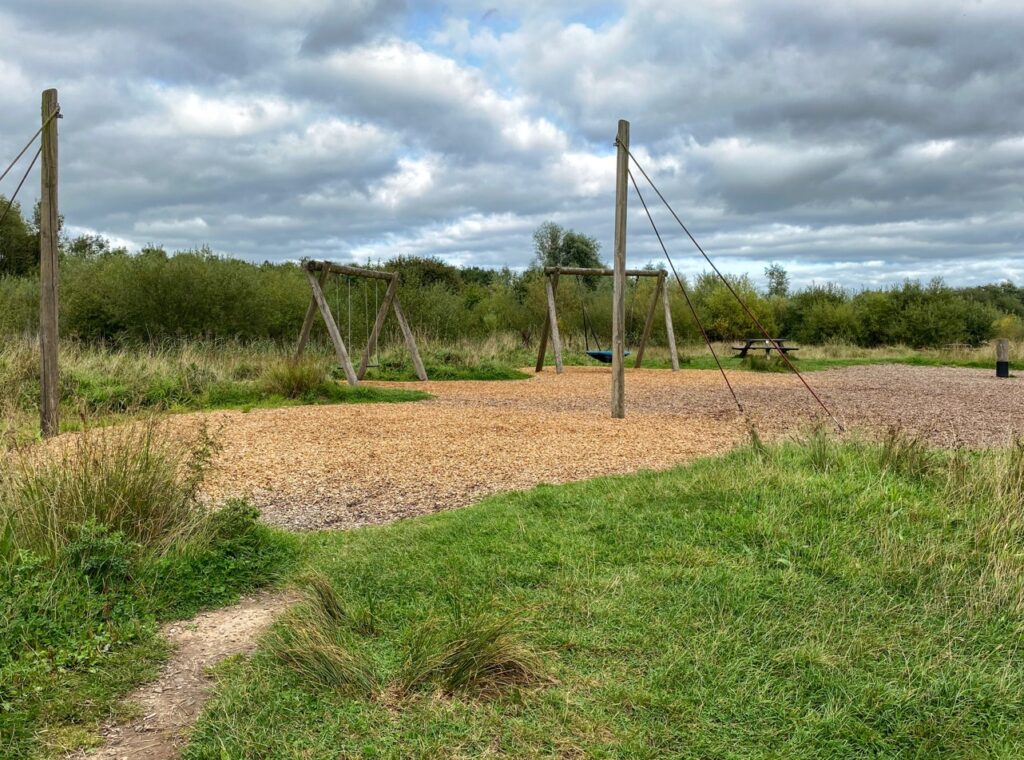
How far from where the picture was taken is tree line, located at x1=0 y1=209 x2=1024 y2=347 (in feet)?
57.0

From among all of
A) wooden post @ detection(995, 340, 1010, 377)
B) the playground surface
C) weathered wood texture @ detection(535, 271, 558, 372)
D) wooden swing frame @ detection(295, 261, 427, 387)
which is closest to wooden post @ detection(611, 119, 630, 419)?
the playground surface

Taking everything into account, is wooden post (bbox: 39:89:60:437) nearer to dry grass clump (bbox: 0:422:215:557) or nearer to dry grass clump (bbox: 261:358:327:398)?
dry grass clump (bbox: 0:422:215:557)

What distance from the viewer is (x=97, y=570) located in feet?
11.5

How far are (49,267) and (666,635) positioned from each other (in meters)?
6.91

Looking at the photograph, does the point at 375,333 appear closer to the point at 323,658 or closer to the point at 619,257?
the point at 619,257

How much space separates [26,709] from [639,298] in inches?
1007

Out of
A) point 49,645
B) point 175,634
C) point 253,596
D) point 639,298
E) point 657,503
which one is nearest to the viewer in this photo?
point 49,645

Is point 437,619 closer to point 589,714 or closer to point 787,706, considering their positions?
point 589,714

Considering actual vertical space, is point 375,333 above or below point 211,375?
above

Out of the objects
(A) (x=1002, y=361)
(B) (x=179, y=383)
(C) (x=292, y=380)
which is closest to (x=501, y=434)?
(C) (x=292, y=380)

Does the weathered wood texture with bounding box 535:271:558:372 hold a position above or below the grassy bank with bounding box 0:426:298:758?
above

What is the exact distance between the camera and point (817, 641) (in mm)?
3014

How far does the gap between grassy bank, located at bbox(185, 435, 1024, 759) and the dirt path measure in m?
0.13

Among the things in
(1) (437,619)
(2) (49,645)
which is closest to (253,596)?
(2) (49,645)
